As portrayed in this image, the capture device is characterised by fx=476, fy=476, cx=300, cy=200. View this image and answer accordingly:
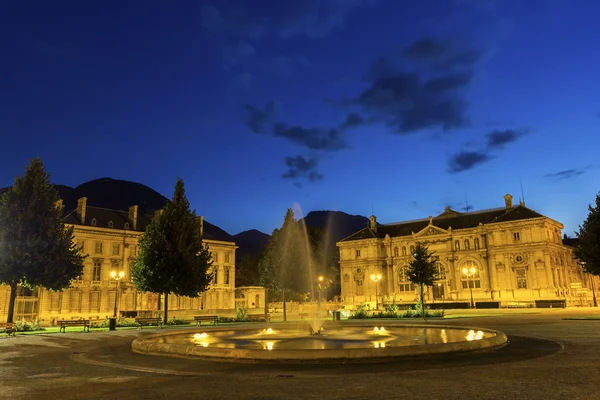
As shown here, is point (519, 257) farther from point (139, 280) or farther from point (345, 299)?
point (139, 280)

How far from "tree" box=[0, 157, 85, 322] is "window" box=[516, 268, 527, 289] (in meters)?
70.4

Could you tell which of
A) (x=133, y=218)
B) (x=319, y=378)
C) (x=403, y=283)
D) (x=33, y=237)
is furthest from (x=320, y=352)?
(x=403, y=283)

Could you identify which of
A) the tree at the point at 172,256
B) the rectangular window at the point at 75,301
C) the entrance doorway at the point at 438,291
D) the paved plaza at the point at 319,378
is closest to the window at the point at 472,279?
the entrance doorway at the point at 438,291

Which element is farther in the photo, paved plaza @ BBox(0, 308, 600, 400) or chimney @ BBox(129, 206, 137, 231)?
chimney @ BBox(129, 206, 137, 231)

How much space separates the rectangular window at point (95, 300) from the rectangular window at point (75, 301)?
1.67 metres

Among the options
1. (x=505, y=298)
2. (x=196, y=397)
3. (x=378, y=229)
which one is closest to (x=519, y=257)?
→ (x=505, y=298)

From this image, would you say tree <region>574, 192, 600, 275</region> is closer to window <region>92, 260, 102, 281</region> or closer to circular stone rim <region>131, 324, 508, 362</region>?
circular stone rim <region>131, 324, 508, 362</region>

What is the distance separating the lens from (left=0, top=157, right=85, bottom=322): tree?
3597cm

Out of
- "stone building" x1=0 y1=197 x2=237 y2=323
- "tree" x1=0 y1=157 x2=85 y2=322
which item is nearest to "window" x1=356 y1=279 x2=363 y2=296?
"stone building" x1=0 y1=197 x2=237 y2=323

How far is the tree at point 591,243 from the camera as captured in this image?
41.2 m

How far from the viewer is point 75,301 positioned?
59.0 meters

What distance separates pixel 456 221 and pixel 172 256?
71191mm

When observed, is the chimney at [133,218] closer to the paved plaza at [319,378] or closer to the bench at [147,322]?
the bench at [147,322]

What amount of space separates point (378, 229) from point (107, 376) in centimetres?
9853
